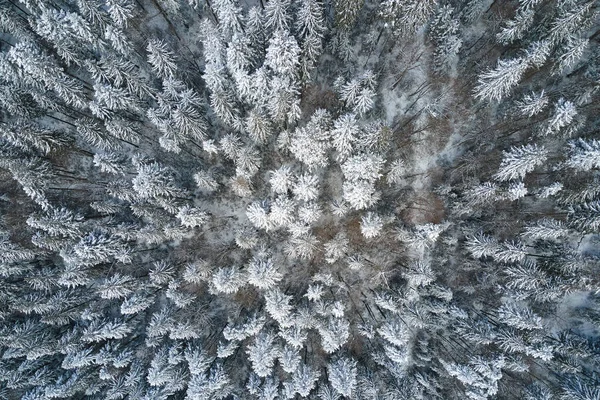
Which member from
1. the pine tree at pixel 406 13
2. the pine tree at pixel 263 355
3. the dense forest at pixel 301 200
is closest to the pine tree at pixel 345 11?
the dense forest at pixel 301 200

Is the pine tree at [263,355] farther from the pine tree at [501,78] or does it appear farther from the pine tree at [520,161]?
the pine tree at [501,78]

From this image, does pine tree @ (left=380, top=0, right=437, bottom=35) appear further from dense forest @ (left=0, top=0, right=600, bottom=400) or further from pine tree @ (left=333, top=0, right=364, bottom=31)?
pine tree @ (left=333, top=0, right=364, bottom=31)

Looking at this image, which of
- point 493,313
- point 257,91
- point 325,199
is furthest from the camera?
point 325,199

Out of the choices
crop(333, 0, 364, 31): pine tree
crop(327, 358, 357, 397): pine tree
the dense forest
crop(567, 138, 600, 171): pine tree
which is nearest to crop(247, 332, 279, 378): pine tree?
the dense forest

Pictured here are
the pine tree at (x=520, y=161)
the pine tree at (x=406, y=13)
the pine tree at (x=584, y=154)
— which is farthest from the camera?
the pine tree at (x=406, y=13)

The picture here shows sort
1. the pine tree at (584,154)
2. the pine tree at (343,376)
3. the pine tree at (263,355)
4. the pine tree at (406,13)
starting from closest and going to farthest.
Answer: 1. the pine tree at (584,154)
2. the pine tree at (406,13)
3. the pine tree at (343,376)
4. the pine tree at (263,355)

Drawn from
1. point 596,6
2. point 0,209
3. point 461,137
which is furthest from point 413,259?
point 0,209

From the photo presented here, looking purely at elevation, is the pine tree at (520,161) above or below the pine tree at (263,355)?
above

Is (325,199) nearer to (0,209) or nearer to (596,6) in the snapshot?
(596,6)
